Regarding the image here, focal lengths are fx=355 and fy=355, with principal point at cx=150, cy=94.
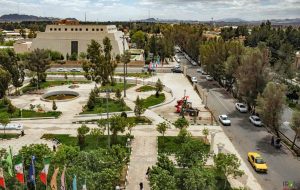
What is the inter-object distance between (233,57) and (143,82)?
16067 millimetres

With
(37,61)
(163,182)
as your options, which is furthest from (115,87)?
(163,182)

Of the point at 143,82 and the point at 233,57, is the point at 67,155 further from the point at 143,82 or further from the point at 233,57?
the point at 143,82

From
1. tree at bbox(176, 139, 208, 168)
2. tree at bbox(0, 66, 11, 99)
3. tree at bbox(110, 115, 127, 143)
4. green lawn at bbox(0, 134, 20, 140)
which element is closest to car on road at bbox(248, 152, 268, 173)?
tree at bbox(176, 139, 208, 168)

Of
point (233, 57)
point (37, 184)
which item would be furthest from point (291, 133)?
point (37, 184)

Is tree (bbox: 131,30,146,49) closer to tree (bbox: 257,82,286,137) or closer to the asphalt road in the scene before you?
the asphalt road

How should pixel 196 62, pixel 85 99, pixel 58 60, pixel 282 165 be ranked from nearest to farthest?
1. pixel 282 165
2. pixel 85 99
3. pixel 58 60
4. pixel 196 62

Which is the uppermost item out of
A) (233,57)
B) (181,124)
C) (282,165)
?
(233,57)

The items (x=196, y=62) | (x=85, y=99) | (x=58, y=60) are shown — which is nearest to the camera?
(x=85, y=99)

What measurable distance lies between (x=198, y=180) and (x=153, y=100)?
88.9 feet

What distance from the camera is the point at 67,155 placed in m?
23.3

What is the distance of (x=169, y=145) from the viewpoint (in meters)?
31.4

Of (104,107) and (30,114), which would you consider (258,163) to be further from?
(30,114)

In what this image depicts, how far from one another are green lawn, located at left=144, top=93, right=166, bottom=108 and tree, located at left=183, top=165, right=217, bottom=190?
23.6 meters

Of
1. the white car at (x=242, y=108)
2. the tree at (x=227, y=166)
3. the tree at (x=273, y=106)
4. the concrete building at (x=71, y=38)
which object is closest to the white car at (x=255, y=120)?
the white car at (x=242, y=108)
